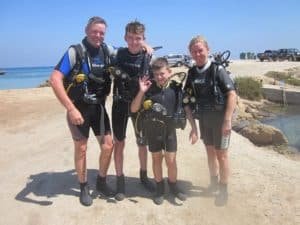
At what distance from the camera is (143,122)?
5223 millimetres

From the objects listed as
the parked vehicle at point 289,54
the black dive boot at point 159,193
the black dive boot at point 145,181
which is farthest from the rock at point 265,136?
the parked vehicle at point 289,54

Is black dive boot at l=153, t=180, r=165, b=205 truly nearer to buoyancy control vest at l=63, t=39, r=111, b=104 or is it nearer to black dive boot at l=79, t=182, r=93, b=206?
black dive boot at l=79, t=182, r=93, b=206

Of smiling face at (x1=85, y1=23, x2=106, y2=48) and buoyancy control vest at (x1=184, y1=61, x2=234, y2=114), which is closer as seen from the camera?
smiling face at (x1=85, y1=23, x2=106, y2=48)

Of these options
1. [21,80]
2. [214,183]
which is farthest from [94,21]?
[21,80]

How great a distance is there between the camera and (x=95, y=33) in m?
4.93

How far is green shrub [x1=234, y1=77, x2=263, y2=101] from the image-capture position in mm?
19875

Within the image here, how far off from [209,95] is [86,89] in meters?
1.46

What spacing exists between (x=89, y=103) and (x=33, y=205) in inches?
58.6

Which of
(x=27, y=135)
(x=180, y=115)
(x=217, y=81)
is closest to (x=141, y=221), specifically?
(x=180, y=115)

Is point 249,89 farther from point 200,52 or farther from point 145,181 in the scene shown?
point 200,52

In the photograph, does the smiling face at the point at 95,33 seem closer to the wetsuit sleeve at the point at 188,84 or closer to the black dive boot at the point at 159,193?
the wetsuit sleeve at the point at 188,84

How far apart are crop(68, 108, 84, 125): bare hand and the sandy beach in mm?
1135

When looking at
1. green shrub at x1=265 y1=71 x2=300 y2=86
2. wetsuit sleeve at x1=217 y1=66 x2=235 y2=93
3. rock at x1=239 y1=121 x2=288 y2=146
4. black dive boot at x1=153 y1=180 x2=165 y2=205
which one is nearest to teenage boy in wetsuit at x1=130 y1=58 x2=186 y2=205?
black dive boot at x1=153 y1=180 x2=165 y2=205

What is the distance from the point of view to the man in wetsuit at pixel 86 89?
4.81 metres
